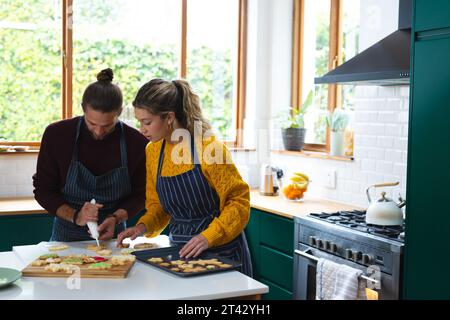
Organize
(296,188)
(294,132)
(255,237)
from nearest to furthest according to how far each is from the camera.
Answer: (255,237), (296,188), (294,132)

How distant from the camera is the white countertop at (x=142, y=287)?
2139 millimetres

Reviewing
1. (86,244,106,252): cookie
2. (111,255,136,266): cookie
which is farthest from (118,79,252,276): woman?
(111,255,136,266): cookie

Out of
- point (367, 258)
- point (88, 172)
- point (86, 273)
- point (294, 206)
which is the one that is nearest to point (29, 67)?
point (88, 172)

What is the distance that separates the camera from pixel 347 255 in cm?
354

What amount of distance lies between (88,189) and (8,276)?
101 cm

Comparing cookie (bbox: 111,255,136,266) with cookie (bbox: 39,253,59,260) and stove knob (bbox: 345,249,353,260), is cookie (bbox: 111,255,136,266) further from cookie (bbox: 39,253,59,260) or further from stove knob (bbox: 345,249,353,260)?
stove knob (bbox: 345,249,353,260)

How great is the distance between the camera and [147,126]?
284cm

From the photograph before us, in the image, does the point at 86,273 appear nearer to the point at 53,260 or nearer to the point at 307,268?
the point at 53,260

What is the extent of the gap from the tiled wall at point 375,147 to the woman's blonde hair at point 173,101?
5.73ft

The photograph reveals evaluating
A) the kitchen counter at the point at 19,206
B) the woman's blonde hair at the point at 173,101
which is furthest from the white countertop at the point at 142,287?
the kitchen counter at the point at 19,206

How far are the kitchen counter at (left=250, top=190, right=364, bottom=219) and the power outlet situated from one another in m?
0.12

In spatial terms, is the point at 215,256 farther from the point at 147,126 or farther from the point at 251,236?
the point at 251,236

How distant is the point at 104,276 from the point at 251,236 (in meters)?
2.44

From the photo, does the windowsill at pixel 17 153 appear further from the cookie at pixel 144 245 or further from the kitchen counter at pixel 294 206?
the cookie at pixel 144 245
